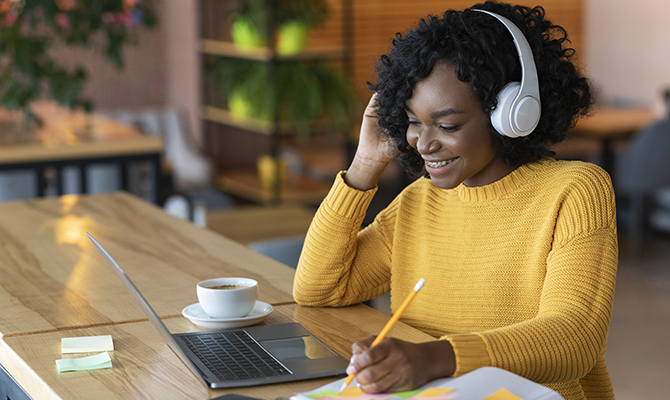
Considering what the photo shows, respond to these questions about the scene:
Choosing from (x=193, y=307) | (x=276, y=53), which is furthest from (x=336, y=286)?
(x=276, y=53)

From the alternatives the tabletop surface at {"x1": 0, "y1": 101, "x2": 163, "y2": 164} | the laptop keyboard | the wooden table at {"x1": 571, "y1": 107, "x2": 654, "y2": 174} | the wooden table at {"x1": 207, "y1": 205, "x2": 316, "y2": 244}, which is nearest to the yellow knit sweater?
the laptop keyboard

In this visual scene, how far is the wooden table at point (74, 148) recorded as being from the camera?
3229mm

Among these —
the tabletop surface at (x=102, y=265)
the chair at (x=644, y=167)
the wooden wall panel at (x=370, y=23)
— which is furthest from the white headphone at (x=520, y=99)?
the wooden wall panel at (x=370, y=23)

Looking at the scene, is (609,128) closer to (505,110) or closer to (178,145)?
(178,145)

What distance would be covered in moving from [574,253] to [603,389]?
266 millimetres

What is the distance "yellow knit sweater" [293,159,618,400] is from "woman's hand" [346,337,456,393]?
0.05 m

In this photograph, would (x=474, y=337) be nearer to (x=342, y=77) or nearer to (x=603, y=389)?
(x=603, y=389)

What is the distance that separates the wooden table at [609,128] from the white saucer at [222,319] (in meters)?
3.66

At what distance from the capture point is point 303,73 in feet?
15.1

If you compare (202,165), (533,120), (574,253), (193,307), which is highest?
(533,120)

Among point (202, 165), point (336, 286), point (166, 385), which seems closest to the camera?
point (166, 385)

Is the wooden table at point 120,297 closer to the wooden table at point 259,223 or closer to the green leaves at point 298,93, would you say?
the wooden table at point 259,223

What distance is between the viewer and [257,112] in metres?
4.74

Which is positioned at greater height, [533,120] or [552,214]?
[533,120]
